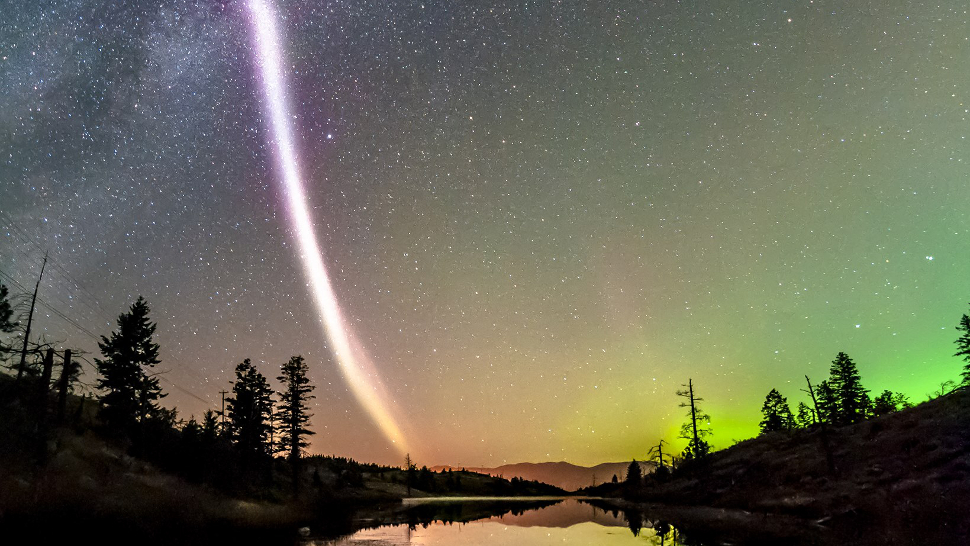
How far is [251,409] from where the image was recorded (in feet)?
230

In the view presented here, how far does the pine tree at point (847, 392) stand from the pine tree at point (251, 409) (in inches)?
3463

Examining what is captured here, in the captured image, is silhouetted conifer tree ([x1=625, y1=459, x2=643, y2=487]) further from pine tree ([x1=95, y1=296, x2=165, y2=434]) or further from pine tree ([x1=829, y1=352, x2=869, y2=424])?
pine tree ([x1=95, y1=296, x2=165, y2=434])

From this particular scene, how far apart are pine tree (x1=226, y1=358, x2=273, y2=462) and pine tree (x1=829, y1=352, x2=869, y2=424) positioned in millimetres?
87966

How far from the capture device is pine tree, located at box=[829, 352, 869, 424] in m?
87.2

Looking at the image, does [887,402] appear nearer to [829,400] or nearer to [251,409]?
[829,400]

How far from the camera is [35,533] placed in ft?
79.0

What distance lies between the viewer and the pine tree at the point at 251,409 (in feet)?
230

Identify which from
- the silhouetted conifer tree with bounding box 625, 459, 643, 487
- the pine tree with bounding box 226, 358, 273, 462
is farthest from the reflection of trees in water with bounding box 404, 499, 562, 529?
the silhouetted conifer tree with bounding box 625, 459, 643, 487

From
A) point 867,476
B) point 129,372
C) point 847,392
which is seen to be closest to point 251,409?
point 129,372

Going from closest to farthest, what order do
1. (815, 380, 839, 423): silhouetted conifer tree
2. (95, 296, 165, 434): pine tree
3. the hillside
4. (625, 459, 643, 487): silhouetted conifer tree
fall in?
the hillside, (95, 296, 165, 434): pine tree, (815, 380, 839, 423): silhouetted conifer tree, (625, 459, 643, 487): silhouetted conifer tree

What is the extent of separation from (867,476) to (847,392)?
57.2 m

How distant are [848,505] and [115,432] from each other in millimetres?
61515

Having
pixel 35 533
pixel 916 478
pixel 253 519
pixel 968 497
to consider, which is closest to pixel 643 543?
pixel 968 497

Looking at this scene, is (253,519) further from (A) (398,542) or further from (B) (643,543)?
(B) (643,543)
